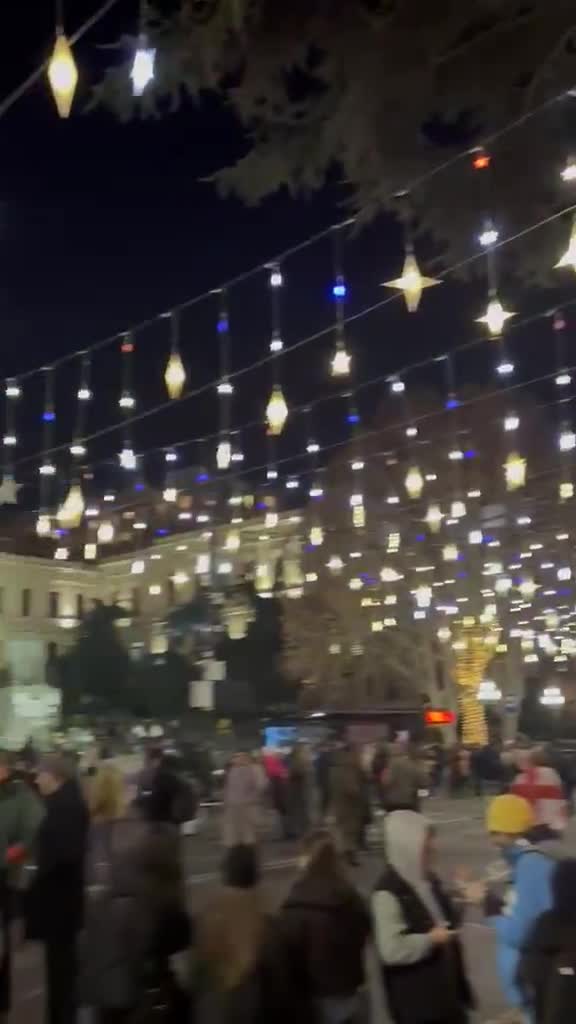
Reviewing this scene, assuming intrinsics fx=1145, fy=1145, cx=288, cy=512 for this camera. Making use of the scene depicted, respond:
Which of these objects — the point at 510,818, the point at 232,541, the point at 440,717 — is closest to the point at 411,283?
the point at 510,818

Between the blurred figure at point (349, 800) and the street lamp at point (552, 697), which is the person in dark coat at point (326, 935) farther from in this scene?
the street lamp at point (552, 697)

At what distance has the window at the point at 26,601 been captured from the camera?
4462 cm

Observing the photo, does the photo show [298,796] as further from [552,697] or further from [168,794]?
[552,697]

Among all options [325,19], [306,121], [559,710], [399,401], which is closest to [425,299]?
[306,121]

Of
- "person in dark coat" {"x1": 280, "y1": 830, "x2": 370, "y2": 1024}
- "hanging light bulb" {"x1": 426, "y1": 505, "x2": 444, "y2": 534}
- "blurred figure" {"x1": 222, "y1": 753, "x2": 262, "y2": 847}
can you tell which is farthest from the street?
"hanging light bulb" {"x1": 426, "y1": 505, "x2": 444, "y2": 534}

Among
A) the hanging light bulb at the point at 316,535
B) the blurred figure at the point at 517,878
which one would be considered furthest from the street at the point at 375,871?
the hanging light bulb at the point at 316,535

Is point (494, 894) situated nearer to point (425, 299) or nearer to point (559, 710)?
point (425, 299)

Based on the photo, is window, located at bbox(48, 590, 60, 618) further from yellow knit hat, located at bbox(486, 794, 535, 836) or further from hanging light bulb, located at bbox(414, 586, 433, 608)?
yellow knit hat, located at bbox(486, 794, 535, 836)

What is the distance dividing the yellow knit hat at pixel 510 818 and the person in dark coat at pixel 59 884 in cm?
248

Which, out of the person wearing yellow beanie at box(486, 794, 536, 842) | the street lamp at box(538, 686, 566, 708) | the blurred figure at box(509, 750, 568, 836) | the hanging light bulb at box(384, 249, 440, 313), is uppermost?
the hanging light bulb at box(384, 249, 440, 313)

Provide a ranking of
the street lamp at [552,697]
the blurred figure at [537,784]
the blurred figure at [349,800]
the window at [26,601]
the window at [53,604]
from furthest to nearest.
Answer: the window at [53,604]
the window at [26,601]
the street lamp at [552,697]
the blurred figure at [349,800]
the blurred figure at [537,784]

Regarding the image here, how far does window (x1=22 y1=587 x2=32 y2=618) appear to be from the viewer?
4462cm

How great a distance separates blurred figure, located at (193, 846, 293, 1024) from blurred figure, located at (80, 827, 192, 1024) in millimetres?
390

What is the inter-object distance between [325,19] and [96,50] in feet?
5.93
